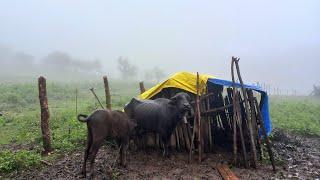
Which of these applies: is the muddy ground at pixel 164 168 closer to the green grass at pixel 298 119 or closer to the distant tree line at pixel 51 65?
the green grass at pixel 298 119

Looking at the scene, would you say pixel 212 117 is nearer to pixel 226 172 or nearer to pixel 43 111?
pixel 226 172

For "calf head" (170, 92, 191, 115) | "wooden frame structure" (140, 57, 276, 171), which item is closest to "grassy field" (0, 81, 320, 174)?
"wooden frame structure" (140, 57, 276, 171)

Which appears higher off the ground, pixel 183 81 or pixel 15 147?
pixel 183 81

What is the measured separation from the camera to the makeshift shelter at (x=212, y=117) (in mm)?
12945

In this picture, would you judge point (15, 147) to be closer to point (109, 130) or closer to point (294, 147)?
point (109, 130)

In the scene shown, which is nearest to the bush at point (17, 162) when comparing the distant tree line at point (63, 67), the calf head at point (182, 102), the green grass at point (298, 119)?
the calf head at point (182, 102)

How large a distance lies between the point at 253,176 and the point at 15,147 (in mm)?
8827

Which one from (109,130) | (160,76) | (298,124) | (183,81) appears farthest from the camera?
(160,76)

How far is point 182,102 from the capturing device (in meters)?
12.7

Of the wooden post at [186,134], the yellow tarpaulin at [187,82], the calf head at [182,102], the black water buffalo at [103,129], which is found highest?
the yellow tarpaulin at [187,82]

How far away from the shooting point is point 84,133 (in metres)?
15.7

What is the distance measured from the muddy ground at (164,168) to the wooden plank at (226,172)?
6.1 inches

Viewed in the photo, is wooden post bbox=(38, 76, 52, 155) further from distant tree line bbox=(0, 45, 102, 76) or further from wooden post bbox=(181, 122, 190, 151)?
distant tree line bbox=(0, 45, 102, 76)

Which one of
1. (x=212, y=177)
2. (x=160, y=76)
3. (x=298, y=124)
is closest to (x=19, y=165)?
(x=212, y=177)
